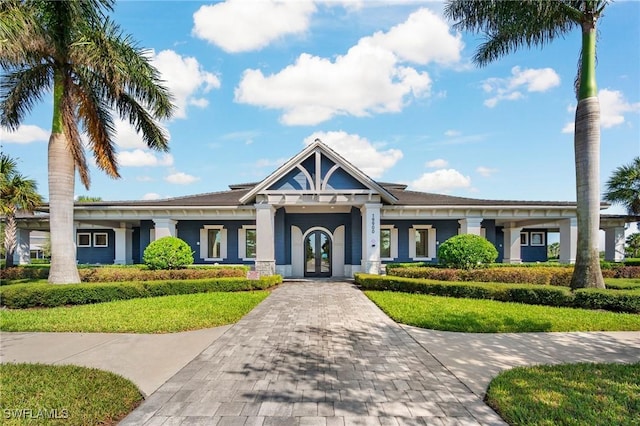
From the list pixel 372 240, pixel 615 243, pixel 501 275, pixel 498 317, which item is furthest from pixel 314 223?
pixel 615 243

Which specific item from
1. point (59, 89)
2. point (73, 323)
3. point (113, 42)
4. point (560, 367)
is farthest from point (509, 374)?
point (59, 89)

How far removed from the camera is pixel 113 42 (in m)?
11.9

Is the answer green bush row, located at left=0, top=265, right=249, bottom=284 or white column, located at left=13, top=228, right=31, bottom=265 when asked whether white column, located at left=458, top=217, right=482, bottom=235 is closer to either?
green bush row, located at left=0, top=265, right=249, bottom=284

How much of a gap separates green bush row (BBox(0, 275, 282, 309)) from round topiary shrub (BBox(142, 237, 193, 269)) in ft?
8.69

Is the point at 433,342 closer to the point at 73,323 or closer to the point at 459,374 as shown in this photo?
the point at 459,374

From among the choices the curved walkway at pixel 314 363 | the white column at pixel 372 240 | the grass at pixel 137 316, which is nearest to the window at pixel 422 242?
the white column at pixel 372 240

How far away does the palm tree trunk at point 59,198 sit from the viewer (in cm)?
1241

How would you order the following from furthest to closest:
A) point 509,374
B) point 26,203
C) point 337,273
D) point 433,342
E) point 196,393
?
point 337,273 < point 26,203 < point 433,342 < point 509,374 < point 196,393

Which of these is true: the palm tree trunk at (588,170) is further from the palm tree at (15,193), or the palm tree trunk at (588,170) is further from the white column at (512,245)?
the palm tree at (15,193)

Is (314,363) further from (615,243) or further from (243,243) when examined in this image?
(615,243)

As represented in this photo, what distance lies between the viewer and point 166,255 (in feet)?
52.5

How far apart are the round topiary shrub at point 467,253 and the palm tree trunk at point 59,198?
15474 millimetres

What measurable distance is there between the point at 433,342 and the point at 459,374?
1787 mm

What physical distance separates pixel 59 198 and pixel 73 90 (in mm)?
4108
